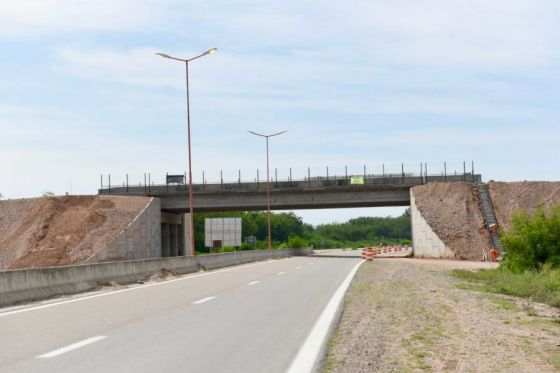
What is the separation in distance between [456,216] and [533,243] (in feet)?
107

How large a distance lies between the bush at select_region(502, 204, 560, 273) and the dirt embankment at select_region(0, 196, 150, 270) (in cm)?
3850

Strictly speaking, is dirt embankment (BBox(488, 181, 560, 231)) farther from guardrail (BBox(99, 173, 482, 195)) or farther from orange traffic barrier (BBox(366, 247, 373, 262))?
orange traffic barrier (BBox(366, 247, 373, 262))

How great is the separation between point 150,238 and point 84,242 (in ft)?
21.5

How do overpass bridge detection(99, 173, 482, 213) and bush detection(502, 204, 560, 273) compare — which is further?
overpass bridge detection(99, 173, 482, 213)

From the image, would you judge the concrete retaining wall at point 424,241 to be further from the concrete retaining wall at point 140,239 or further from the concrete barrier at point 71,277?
the concrete barrier at point 71,277

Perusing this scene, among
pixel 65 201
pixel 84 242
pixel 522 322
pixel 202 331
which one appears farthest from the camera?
pixel 65 201

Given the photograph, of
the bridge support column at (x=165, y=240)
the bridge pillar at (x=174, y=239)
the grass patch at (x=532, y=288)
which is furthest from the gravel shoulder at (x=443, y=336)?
the bridge pillar at (x=174, y=239)

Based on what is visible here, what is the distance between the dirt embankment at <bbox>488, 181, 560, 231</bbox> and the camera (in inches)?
2685

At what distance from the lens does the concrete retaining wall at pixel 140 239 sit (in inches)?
2456

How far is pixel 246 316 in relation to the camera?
13516 millimetres

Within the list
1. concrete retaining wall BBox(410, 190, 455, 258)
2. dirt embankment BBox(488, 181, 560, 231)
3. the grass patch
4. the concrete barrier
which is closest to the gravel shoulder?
the grass patch

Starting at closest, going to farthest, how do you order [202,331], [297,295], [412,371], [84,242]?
[412,371] → [202,331] → [297,295] → [84,242]

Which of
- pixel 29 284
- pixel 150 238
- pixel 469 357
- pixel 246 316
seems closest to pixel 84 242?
pixel 150 238

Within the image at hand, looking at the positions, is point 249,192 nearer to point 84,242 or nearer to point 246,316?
point 84,242
